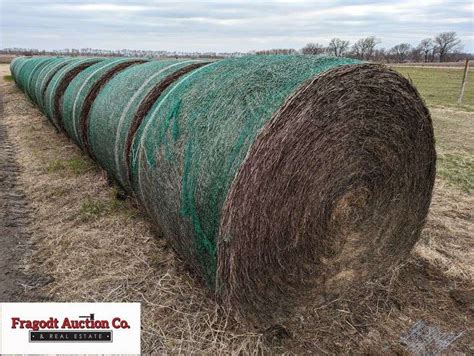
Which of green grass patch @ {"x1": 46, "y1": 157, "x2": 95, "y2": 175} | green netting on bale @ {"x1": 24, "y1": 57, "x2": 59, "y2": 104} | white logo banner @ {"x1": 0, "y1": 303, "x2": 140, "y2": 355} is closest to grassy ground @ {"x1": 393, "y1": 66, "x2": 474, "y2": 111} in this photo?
green grass patch @ {"x1": 46, "y1": 157, "x2": 95, "y2": 175}

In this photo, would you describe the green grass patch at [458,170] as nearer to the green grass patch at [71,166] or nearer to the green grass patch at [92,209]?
the green grass patch at [92,209]

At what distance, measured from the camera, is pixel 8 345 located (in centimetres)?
296

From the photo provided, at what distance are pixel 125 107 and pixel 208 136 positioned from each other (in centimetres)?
203

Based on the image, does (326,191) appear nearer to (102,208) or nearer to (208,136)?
(208,136)

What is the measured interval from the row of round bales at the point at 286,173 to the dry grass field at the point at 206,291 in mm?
243

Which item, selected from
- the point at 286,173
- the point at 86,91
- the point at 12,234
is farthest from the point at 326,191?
the point at 86,91

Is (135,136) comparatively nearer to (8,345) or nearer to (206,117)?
(206,117)

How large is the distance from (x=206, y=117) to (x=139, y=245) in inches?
78.3

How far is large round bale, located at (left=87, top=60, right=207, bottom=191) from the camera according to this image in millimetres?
4191

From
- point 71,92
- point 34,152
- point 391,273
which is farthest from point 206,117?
point 34,152

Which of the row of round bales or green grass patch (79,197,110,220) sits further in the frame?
green grass patch (79,197,110,220)

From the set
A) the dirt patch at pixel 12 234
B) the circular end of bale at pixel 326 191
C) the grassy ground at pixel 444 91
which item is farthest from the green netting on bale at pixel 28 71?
the circular end of bale at pixel 326 191

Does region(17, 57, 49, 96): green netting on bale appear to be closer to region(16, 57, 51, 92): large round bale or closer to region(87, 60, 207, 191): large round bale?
region(16, 57, 51, 92): large round bale

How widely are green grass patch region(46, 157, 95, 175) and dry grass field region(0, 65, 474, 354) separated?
979mm
